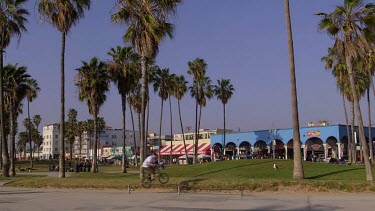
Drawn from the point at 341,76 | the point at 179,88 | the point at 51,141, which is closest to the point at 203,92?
the point at 179,88

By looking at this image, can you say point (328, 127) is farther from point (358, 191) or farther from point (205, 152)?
point (358, 191)

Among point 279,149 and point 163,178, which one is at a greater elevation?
point 279,149

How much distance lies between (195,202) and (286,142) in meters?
56.3

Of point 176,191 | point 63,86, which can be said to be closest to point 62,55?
point 63,86

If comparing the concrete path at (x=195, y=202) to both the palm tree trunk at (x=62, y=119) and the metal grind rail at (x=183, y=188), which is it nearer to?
the metal grind rail at (x=183, y=188)

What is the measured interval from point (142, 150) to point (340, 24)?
12705mm

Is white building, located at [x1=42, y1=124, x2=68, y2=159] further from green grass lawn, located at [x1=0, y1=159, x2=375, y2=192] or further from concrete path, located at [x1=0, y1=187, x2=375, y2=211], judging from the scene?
concrete path, located at [x1=0, y1=187, x2=375, y2=211]

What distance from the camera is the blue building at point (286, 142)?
6397cm

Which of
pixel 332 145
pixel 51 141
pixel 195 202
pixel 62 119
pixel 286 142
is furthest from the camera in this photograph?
pixel 51 141

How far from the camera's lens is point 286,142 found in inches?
2717

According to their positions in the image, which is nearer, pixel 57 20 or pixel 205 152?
pixel 57 20

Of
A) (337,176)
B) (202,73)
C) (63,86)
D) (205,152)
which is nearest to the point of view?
(337,176)

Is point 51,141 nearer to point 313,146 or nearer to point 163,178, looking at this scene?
point 313,146

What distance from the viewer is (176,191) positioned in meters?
18.5
